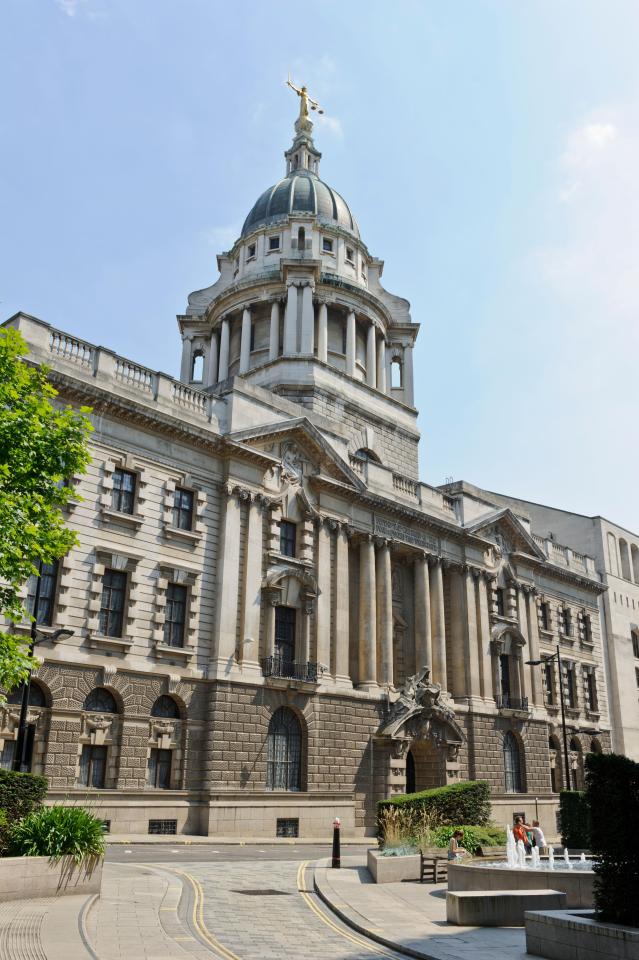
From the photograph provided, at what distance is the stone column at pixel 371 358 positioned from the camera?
53562mm

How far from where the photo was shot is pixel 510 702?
46.2 meters

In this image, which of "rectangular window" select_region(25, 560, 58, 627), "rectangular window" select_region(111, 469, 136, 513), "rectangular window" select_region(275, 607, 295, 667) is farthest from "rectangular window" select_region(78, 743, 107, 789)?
"rectangular window" select_region(275, 607, 295, 667)

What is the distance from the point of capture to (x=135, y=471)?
104 ft

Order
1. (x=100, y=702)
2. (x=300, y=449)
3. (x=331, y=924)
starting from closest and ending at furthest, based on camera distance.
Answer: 1. (x=331, y=924)
2. (x=100, y=702)
3. (x=300, y=449)

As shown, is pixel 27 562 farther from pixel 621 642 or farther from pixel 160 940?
pixel 621 642

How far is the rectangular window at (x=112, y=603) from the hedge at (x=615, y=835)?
20.6 metres

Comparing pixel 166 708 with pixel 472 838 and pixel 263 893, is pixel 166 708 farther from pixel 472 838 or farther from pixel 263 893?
pixel 263 893

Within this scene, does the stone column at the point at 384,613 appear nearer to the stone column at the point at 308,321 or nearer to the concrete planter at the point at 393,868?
→ the stone column at the point at 308,321

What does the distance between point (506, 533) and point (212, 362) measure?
843 inches

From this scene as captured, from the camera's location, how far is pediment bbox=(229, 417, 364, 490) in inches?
1422

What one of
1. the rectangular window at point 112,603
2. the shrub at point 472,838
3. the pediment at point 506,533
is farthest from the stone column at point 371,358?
the shrub at point 472,838

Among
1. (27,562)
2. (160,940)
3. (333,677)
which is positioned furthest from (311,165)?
(160,940)

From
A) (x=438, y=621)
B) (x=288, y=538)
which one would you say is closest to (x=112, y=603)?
(x=288, y=538)

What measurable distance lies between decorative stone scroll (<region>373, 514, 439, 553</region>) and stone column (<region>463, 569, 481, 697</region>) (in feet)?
9.97
